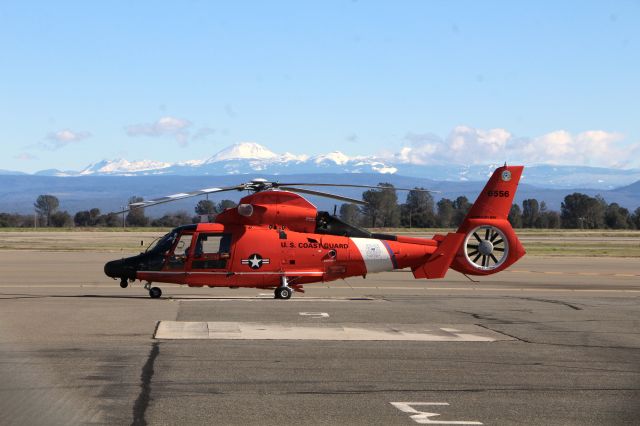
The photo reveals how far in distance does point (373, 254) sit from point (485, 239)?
12.7 ft

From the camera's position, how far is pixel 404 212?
13612 cm

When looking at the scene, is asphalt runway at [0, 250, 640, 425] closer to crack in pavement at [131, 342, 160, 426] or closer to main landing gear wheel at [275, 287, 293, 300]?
crack in pavement at [131, 342, 160, 426]

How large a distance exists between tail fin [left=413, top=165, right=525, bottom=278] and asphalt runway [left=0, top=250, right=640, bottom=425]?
969mm

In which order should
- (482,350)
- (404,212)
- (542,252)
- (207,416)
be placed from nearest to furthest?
(207,416) → (482,350) → (542,252) → (404,212)

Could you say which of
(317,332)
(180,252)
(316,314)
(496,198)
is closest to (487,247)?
(496,198)

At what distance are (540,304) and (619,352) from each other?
9.28 metres

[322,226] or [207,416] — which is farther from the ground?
[322,226]

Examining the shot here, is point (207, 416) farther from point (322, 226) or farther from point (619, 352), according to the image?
point (322, 226)

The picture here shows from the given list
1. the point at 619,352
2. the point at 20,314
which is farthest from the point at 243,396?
the point at 20,314

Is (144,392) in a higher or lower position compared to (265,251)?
lower

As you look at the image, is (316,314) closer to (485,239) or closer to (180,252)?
(180,252)

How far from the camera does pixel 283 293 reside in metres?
26.5

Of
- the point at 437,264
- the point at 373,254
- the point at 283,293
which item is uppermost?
the point at 373,254

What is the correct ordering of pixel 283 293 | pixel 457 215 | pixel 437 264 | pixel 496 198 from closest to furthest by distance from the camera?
pixel 283 293 → pixel 437 264 → pixel 496 198 → pixel 457 215
